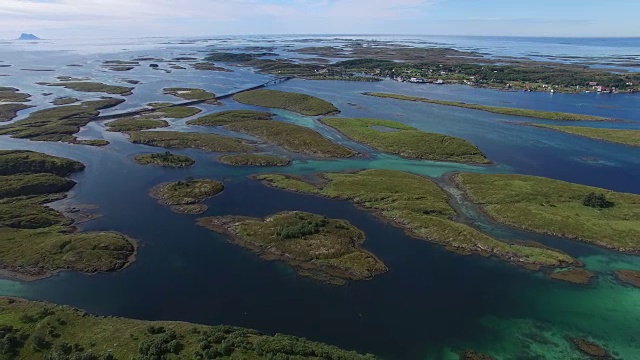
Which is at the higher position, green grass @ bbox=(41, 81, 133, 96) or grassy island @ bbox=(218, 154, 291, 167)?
green grass @ bbox=(41, 81, 133, 96)

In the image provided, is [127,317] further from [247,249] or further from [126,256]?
[247,249]

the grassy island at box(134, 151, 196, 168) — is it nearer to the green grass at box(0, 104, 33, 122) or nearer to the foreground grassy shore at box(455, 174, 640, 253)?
the foreground grassy shore at box(455, 174, 640, 253)

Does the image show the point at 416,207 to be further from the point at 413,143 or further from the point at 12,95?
the point at 12,95

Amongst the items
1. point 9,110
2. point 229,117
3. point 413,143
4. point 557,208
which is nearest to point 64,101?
point 9,110

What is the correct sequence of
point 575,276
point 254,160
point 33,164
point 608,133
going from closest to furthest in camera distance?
point 575,276 < point 33,164 < point 254,160 < point 608,133

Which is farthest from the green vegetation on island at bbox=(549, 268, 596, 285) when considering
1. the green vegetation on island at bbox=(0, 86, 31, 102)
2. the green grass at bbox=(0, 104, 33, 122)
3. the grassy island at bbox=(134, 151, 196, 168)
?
the green vegetation on island at bbox=(0, 86, 31, 102)

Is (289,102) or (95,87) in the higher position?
(95,87)
